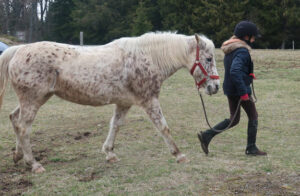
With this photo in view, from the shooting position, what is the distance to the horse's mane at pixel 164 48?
5145 millimetres

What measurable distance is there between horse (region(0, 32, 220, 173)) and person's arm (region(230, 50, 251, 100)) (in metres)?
0.27

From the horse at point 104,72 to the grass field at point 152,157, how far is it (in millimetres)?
446

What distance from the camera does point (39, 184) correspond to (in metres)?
4.50

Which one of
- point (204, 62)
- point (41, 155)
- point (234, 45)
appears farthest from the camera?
point (41, 155)

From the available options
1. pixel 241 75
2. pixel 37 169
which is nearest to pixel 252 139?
pixel 241 75

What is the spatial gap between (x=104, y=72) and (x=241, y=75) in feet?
6.01

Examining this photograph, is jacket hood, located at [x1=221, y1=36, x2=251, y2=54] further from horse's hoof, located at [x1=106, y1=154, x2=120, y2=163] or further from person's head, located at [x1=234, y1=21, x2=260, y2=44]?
horse's hoof, located at [x1=106, y1=154, x2=120, y2=163]

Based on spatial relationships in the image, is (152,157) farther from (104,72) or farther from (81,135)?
(81,135)

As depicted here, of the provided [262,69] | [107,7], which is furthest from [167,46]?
[107,7]

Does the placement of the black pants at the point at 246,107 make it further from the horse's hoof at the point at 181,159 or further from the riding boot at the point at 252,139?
the horse's hoof at the point at 181,159

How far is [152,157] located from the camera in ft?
18.3

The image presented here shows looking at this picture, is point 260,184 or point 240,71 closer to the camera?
point 260,184

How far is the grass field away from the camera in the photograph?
4270 mm

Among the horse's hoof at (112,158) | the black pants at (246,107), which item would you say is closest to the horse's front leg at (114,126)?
the horse's hoof at (112,158)
